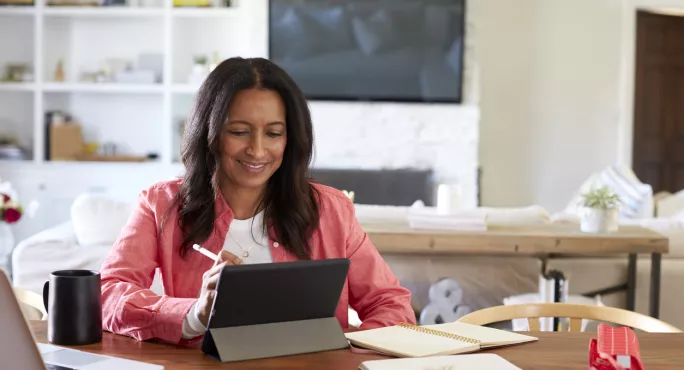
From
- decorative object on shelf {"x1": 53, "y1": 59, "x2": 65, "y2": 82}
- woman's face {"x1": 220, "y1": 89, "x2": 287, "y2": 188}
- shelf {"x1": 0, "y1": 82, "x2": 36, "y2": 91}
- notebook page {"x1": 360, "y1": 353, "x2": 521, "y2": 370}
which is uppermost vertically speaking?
decorative object on shelf {"x1": 53, "y1": 59, "x2": 65, "y2": 82}

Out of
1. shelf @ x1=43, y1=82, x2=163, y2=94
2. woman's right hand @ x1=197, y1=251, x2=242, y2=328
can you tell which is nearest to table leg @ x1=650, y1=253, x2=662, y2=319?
woman's right hand @ x1=197, y1=251, x2=242, y2=328

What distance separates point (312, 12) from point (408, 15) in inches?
24.4

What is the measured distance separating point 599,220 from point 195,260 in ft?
7.31

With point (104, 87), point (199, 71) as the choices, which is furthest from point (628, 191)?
point (104, 87)

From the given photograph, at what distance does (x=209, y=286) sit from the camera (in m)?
1.50

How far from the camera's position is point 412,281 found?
3791 mm

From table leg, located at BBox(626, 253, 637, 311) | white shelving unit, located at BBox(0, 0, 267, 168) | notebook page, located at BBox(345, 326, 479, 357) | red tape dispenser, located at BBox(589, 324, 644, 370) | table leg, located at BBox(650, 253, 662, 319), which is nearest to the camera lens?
red tape dispenser, located at BBox(589, 324, 644, 370)

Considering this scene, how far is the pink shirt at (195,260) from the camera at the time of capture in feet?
5.82

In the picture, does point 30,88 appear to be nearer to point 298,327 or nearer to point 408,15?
point 408,15

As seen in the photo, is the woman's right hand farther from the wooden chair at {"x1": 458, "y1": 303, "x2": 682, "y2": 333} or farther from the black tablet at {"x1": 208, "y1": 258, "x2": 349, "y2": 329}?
the wooden chair at {"x1": 458, "y1": 303, "x2": 682, "y2": 333}

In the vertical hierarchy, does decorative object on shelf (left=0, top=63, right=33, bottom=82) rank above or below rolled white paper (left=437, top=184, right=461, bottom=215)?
above

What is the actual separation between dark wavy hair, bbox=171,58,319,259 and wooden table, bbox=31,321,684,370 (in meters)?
0.32

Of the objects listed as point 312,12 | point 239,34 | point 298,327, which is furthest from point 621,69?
point 298,327

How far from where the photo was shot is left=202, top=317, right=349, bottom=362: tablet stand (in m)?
1.45
